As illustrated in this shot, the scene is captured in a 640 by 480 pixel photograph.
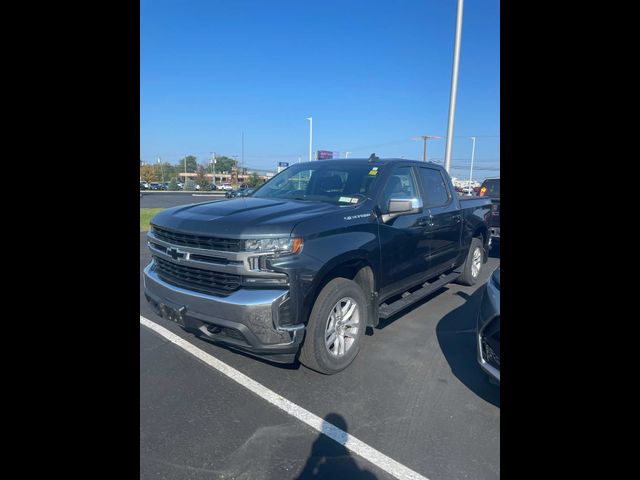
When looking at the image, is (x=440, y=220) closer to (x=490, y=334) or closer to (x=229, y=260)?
(x=490, y=334)

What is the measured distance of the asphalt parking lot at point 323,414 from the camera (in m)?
2.29

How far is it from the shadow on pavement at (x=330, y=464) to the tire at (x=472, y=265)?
4253 mm

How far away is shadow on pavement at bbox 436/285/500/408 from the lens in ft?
10.4

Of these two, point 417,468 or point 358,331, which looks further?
point 358,331

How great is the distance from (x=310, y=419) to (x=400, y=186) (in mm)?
2720

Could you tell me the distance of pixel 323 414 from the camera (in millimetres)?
2791

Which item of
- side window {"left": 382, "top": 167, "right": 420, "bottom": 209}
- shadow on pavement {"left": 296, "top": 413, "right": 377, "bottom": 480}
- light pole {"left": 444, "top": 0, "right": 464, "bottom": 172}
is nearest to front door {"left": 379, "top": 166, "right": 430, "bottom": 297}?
side window {"left": 382, "top": 167, "right": 420, "bottom": 209}

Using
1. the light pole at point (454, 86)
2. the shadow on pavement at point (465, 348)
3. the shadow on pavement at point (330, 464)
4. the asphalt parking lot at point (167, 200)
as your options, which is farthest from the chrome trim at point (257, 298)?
the asphalt parking lot at point (167, 200)

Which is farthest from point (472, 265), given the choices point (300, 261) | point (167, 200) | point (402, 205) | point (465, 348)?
point (167, 200)

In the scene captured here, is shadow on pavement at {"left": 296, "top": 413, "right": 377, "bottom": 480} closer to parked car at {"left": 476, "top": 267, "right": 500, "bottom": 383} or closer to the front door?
parked car at {"left": 476, "top": 267, "right": 500, "bottom": 383}
